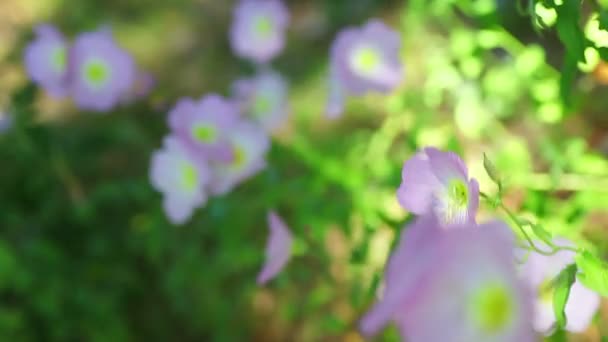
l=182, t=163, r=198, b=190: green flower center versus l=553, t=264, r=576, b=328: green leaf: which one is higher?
l=553, t=264, r=576, b=328: green leaf

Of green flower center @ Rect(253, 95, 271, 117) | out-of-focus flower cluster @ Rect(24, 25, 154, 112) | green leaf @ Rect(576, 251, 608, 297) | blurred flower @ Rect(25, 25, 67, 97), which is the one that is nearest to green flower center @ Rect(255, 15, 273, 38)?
green flower center @ Rect(253, 95, 271, 117)

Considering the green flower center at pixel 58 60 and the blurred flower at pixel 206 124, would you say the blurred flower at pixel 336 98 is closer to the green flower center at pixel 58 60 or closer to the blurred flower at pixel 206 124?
the blurred flower at pixel 206 124

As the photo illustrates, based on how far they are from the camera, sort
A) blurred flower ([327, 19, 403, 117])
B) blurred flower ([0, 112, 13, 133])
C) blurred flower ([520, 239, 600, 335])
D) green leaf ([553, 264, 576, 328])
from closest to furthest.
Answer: green leaf ([553, 264, 576, 328]) < blurred flower ([520, 239, 600, 335]) < blurred flower ([327, 19, 403, 117]) < blurred flower ([0, 112, 13, 133])

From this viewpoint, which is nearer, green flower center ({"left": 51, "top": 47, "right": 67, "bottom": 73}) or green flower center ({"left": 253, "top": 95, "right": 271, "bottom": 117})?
green flower center ({"left": 51, "top": 47, "right": 67, "bottom": 73})

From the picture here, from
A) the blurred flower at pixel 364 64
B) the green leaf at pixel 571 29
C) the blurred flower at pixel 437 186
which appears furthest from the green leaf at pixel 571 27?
the blurred flower at pixel 364 64

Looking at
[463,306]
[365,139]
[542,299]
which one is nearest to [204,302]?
[365,139]

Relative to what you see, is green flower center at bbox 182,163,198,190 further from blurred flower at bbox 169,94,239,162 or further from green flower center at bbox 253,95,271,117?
green flower center at bbox 253,95,271,117

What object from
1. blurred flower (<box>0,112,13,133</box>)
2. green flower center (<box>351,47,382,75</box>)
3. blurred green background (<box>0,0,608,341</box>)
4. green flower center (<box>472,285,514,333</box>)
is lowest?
blurred green background (<box>0,0,608,341</box>)
